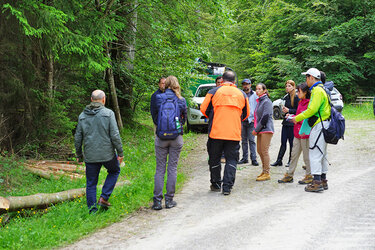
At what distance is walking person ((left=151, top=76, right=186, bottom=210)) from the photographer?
19.6ft

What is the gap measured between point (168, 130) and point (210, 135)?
1024 millimetres

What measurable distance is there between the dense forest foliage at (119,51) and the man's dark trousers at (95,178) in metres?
2.92

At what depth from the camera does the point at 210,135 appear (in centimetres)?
667

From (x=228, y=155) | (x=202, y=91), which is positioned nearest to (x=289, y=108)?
(x=228, y=155)

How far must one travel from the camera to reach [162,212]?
5.86m

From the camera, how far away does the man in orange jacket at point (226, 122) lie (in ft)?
21.2

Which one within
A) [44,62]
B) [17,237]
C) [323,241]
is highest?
[44,62]

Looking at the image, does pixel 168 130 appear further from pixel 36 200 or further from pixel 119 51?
pixel 119 51

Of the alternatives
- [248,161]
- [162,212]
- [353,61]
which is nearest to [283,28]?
[353,61]

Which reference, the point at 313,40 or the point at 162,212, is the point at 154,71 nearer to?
the point at 162,212

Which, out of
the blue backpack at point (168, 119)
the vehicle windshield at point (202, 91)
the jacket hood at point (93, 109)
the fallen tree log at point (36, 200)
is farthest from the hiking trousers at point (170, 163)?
the vehicle windshield at point (202, 91)

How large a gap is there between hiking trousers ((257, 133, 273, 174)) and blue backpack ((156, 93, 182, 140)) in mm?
2348

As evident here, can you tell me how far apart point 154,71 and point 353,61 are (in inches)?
701

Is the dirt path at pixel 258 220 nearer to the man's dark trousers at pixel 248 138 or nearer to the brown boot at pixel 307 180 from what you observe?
the brown boot at pixel 307 180
